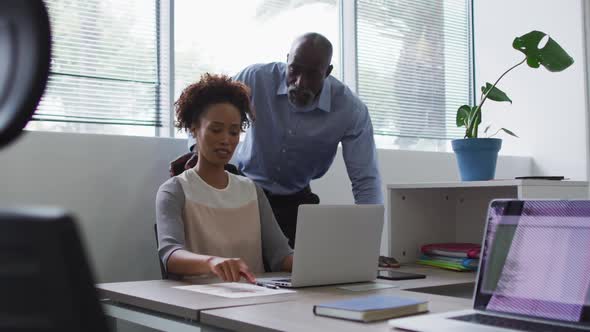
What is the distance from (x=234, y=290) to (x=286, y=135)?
1.26 meters

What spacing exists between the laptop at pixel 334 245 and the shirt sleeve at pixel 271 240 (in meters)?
0.31

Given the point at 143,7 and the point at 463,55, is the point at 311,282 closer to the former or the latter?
the point at 143,7

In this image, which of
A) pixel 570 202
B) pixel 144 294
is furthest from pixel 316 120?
pixel 570 202

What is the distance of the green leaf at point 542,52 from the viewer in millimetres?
2803

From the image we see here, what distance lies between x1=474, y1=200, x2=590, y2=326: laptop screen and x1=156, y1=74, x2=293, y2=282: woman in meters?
0.94

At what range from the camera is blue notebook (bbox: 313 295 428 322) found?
133 centimetres

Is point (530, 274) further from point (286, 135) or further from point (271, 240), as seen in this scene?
point (286, 135)

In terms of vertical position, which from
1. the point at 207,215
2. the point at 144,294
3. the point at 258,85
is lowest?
the point at 144,294

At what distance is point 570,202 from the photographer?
4.17ft

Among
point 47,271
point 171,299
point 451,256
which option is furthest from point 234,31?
point 47,271

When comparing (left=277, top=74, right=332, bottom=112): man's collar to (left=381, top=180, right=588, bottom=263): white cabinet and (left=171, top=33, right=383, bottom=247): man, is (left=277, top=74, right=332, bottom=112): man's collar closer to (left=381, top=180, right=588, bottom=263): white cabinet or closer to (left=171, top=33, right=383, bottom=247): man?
(left=171, top=33, right=383, bottom=247): man

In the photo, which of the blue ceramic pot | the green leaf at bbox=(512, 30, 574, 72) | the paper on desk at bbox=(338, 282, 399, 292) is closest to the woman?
the paper on desk at bbox=(338, 282, 399, 292)

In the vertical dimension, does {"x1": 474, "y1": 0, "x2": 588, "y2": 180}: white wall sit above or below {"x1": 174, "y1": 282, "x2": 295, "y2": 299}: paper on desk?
above

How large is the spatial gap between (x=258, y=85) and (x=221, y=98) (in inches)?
22.9
